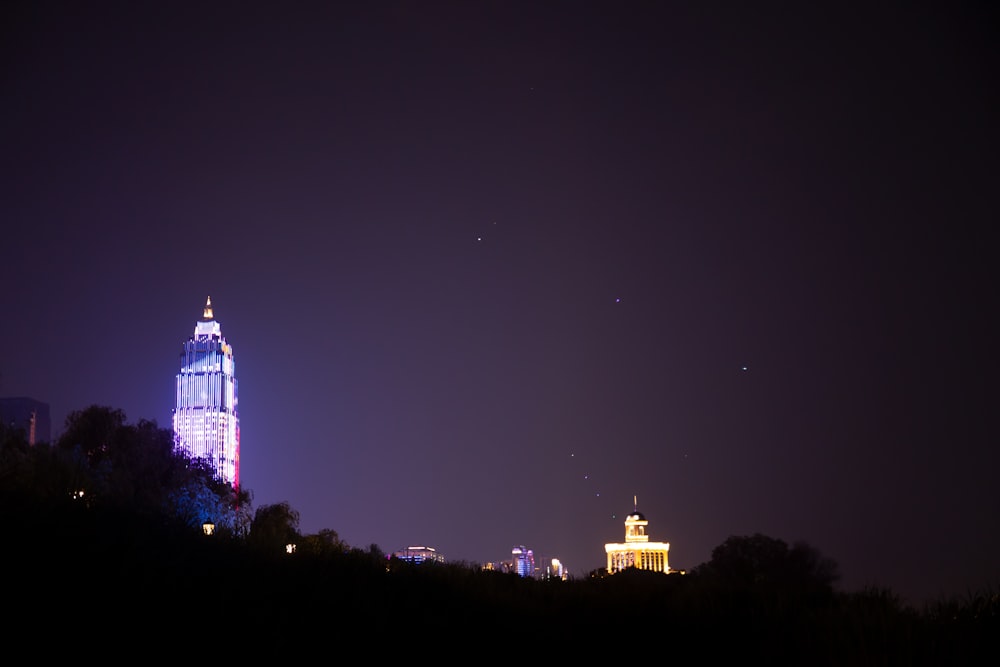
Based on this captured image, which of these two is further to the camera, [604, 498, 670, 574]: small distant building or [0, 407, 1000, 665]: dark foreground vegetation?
[604, 498, 670, 574]: small distant building

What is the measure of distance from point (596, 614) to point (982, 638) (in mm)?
4688

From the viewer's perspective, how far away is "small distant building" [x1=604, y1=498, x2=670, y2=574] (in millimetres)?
130875

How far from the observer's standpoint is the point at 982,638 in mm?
9938

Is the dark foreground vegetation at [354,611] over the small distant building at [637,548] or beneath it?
over

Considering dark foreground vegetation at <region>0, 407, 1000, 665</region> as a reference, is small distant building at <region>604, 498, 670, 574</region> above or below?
below

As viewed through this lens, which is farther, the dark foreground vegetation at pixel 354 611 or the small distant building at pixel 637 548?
the small distant building at pixel 637 548

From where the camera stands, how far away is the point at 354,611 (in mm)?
10211

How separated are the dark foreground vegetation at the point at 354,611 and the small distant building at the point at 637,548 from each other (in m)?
120

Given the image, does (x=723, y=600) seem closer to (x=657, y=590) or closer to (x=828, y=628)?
(x=657, y=590)

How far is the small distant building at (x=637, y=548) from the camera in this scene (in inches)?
5153

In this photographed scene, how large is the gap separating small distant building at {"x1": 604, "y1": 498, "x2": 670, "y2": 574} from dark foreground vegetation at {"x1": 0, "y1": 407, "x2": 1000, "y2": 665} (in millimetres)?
119716

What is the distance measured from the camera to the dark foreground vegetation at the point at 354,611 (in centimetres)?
841

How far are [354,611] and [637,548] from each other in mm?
126453

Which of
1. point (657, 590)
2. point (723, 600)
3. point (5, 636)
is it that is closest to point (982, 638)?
point (723, 600)
